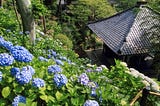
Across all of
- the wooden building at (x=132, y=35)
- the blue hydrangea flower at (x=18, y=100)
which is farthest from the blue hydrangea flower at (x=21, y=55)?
Answer: the wooden building at (x=132, y=35)

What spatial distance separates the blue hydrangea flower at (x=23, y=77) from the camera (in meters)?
2.50

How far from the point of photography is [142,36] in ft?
54.2

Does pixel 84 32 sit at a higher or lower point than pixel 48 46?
lower

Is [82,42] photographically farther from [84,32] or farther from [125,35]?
[125,35]

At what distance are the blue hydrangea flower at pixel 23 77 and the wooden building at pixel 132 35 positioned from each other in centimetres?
1251

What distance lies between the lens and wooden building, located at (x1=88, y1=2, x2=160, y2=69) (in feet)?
50.8

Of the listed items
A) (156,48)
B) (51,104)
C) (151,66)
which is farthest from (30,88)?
(151,66)

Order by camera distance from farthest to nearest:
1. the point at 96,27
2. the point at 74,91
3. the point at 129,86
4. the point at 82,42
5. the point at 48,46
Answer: the point at 82,42 → the point at 96,27 → the point at 48,46 → the point at 129,86 → the point at 74,91

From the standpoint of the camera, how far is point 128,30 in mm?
16625

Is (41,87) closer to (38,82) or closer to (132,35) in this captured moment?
(38,82)

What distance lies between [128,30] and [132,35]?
1.52 ft

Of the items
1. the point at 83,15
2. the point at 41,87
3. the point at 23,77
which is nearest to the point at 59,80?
the point at 41,87

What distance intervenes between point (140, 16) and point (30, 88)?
15602 mm

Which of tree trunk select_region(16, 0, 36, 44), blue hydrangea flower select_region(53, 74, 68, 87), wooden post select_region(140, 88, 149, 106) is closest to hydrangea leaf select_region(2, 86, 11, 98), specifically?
blue hydrangea flower select_region(53, 74, 68, 87)
